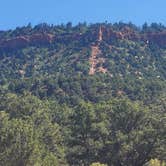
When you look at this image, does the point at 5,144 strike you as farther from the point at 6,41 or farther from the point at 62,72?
the point at 6,41

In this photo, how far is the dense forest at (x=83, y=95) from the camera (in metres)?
52.9

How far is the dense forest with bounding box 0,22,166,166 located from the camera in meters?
52.9

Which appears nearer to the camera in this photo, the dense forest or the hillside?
the dense forest

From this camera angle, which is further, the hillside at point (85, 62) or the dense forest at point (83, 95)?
the hillside at point (85, 62)

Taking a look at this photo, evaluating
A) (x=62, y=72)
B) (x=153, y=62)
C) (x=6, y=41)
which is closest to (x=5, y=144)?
(x=62, y=72)

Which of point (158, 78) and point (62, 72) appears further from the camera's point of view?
point (62, 72)

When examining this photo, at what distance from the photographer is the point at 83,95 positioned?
113750 millimetres

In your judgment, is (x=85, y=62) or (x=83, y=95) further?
(x=85, y=62)

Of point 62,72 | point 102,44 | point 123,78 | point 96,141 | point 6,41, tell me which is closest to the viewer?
point 96,141

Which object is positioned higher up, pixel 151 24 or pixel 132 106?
pixel 151 24

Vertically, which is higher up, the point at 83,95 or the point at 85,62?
the point at 85,62

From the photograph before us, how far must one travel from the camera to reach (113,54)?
15112 centimetres

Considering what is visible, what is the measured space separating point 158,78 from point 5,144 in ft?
285

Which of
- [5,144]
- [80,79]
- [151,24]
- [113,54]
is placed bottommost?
[5,144]
